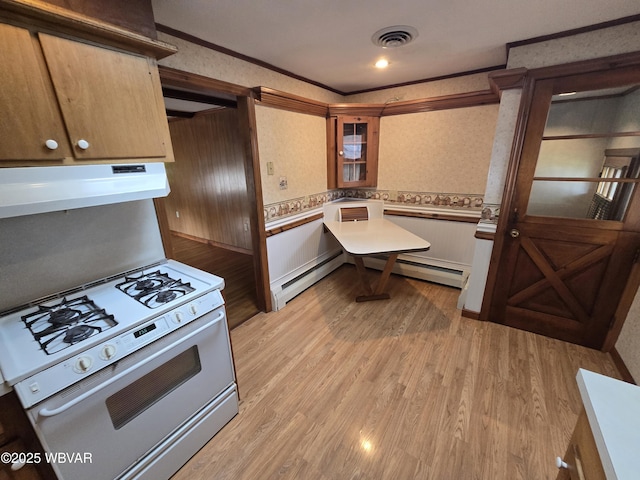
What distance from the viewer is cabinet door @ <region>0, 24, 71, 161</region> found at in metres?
0.93

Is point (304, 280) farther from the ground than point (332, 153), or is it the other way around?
point (332, 153)

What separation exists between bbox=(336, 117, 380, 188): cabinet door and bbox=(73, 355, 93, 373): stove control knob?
109 inches

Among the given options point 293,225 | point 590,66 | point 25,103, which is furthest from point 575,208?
point 25,103

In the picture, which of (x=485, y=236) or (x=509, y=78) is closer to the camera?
(x=509, y=78)

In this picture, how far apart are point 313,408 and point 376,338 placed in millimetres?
830

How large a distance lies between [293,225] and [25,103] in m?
2.01

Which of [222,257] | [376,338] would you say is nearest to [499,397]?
[376,338]

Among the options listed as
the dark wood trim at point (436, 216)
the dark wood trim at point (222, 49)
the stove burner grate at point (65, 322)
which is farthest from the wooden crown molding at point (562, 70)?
the stove burner grate at point (65, 322)

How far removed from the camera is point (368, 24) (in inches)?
63.1

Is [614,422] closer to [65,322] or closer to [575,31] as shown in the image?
[65,322]

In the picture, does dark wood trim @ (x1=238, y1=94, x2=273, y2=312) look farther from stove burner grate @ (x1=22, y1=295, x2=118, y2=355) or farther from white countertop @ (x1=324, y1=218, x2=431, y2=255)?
stove burner grate @ (x1=22, y1=295, x2=118, y2=355)

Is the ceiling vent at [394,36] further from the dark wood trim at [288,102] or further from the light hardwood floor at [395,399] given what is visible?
the light hardwood floor at [395,399]

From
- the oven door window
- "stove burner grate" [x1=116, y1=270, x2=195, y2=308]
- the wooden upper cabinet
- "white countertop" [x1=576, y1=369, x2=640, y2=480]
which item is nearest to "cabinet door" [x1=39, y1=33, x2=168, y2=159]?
the wooden upper cabinet

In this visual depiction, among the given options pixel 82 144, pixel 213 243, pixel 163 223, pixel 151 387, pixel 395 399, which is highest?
pixel 82 144
